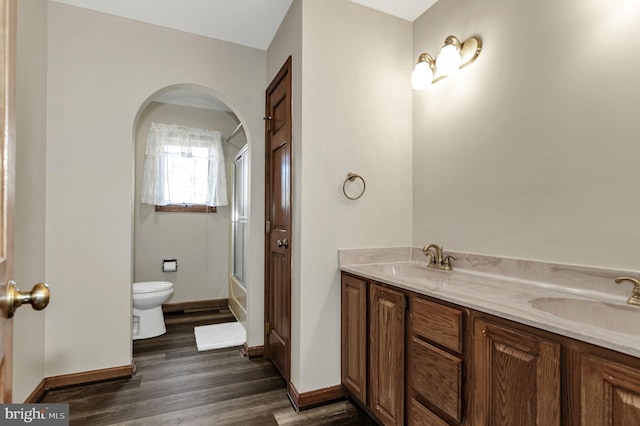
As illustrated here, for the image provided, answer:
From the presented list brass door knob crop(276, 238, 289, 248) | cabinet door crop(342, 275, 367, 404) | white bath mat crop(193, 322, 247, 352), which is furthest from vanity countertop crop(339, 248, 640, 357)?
white bath mat crop(193, 322, 247, 352)

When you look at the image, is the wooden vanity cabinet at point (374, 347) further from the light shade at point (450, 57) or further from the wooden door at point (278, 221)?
the light shade at point (450, 57)

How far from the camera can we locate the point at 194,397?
6.49 ft

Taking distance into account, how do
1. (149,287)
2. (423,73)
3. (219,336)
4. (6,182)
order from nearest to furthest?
(6,182)
(423,73)
(219,336)
(149,287)

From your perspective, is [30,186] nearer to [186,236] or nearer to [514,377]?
[186,236]

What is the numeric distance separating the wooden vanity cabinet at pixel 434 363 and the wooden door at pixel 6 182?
1298mm

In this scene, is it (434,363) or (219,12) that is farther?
(219,12)

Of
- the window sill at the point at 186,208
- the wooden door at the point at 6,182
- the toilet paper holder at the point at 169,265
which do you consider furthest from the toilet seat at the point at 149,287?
the wooden door at the point at 6,182

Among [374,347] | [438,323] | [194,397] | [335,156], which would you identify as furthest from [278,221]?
[438,323]

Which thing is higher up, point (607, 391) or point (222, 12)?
point (222, 12)

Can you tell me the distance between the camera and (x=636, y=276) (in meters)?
1.17

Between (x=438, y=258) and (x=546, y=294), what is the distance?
2.15 feet

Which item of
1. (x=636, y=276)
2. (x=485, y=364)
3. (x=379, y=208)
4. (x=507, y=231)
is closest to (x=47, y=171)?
(x=379, y=208)

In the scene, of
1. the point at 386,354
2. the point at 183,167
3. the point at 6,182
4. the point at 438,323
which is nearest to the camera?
the point at 6,182

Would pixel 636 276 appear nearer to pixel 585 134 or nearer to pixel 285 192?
pixel 585 134
